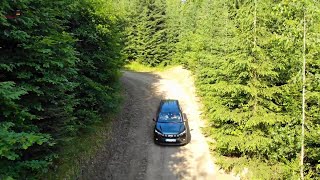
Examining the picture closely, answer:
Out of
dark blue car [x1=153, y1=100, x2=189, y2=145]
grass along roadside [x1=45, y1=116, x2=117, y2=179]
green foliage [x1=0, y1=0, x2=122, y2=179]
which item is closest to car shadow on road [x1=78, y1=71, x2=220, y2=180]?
grass along roadside [x1=45, y1=116, x2=117, y2=179]

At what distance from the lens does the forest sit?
6.51 m

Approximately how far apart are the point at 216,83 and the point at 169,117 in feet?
13.0

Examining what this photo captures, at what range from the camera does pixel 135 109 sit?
20547mm

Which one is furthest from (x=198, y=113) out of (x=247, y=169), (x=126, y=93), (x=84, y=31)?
(x=84, y=31)

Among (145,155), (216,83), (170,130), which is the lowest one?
(145,155)

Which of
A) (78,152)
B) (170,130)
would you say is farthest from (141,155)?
(78,152)

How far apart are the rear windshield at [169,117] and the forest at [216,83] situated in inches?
105

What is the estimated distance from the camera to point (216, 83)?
13.7m

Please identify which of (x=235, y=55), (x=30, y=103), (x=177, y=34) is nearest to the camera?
(x=30, y=103)

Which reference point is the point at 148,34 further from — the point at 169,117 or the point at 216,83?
the point at 216,83

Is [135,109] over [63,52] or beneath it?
beneath

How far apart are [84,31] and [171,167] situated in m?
7.83

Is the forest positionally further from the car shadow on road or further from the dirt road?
the car shadow on road

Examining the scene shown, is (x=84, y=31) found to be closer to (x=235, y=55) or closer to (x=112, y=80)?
(x=112, y=80)
